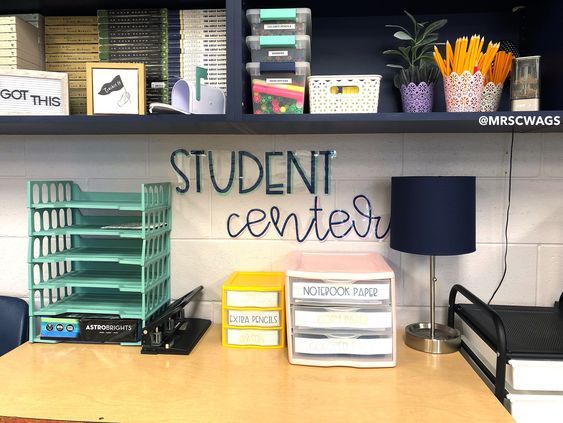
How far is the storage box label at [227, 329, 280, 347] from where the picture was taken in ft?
4.44

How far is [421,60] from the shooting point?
4.45ft

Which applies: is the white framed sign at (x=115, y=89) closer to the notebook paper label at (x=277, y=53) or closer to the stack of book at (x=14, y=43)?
the stack of book at (x=14, y=43)

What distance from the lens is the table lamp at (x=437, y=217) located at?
4.07 ft

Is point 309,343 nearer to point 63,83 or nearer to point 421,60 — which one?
point 421,60

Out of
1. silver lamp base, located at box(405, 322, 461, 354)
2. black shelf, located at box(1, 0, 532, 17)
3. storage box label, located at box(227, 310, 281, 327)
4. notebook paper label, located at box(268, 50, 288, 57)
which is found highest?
black shelf, located at box(1, 0, 532, 17)

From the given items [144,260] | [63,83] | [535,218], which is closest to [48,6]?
[63,83]

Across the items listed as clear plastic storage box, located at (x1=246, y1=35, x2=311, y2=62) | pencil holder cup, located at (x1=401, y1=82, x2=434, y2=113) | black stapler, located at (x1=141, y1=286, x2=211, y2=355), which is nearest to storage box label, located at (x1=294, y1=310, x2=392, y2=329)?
black stapler, located at (x1=141, y1=286, x2=211, y2=355)

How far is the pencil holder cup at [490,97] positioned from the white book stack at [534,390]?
2.22 ft

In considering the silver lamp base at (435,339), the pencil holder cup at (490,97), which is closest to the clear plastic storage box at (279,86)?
the pencil holder cup at (490,97)

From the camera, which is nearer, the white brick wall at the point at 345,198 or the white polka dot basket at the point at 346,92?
the white polka dot basket at the point at 346,92

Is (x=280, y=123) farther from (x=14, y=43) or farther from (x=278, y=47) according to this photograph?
(x=14, y=43)

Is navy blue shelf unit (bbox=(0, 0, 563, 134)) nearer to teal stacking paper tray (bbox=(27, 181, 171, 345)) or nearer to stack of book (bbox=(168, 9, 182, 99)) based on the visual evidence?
stack of book (bbox=(168, 9, 182, 99))

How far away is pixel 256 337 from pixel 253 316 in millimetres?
63

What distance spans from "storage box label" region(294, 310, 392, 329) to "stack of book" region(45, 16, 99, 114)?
0.94 m
